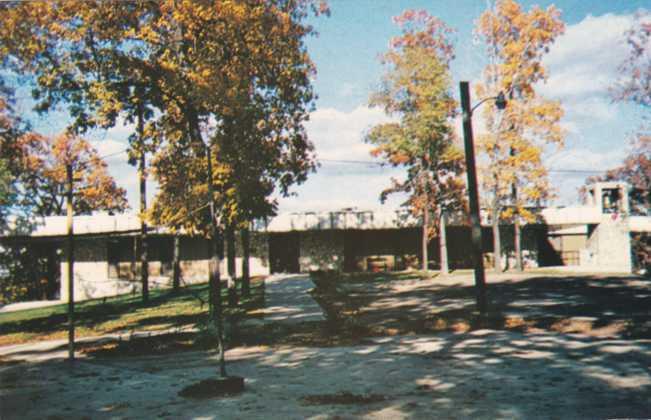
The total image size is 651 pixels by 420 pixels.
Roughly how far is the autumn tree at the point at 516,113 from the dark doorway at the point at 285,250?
13.2 m

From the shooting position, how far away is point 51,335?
16.1 metres

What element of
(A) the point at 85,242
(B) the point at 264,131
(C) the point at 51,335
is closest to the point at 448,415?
(B) the point at 264,131

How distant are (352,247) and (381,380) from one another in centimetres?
2811

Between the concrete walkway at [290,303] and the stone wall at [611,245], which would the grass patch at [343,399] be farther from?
the stone wall at [611,245]

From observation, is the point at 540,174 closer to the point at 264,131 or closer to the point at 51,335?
the point at 264,131

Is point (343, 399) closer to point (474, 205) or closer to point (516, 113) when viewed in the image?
point (474, 205)

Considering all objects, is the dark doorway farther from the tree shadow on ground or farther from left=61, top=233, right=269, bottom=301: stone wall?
the tree shadow on ground

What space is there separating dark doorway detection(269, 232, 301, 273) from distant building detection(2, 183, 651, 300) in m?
0.07

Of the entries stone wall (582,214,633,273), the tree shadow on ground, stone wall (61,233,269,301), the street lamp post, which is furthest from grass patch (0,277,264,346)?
stone wall (582,214,633,273)

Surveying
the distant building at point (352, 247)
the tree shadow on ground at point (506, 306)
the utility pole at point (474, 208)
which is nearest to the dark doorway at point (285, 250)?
the distant building at point (352, 247)

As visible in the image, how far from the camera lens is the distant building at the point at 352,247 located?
33.2m

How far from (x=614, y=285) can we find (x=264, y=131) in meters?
16.7

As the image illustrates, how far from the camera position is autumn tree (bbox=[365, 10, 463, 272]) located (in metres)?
28.2

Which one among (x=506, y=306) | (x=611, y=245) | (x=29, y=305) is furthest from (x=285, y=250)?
(x=611, y=245)
